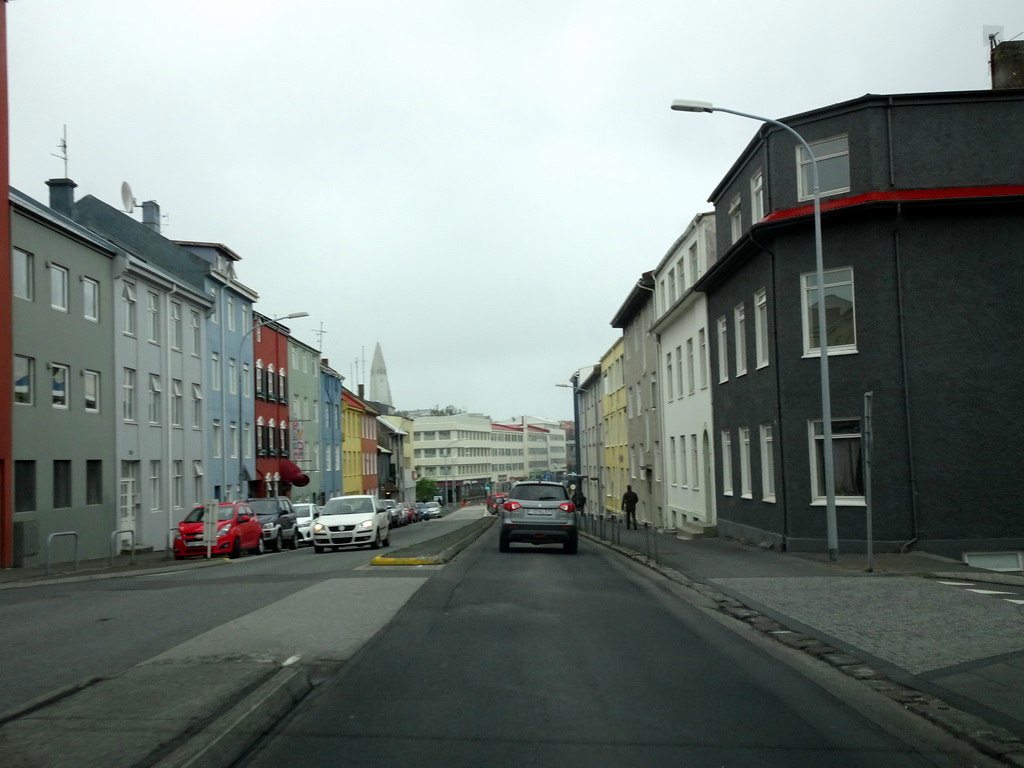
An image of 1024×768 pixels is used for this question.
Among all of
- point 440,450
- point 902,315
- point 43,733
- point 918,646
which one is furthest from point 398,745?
point 440,450

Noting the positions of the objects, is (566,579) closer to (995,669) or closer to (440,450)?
(995,669)

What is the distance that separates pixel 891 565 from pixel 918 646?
9386mm

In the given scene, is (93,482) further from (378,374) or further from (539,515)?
(378,374)

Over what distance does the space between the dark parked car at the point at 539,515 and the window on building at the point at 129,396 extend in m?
16.2

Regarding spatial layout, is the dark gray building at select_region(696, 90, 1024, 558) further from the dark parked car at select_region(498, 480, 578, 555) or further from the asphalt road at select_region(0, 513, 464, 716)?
the asphalt road at select_region(0, 513, 464, 716)

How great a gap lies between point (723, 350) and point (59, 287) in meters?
19.0

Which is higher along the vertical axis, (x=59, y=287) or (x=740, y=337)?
(x=59, y=287)

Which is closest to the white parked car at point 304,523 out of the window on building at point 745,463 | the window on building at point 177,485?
the window on building at point 177,485

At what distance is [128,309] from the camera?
3494 cm

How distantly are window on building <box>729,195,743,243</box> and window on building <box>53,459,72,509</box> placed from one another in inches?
773

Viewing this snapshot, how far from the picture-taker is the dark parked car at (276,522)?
106 ft

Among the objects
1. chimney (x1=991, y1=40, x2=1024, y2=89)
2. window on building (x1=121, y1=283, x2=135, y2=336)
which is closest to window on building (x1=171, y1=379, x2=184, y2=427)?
window on building (x1=121, y1=283, x2=135, y2=336)

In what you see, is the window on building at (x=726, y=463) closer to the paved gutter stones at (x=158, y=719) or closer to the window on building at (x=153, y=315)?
the window on building at (x=153, y=315)

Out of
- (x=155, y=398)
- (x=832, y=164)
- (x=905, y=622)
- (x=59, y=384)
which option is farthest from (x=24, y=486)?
(x=905, y=622)
